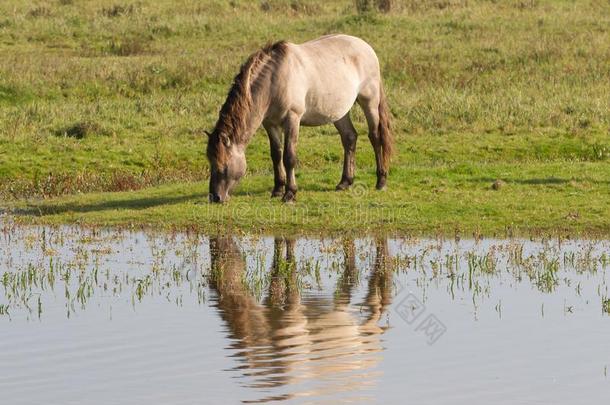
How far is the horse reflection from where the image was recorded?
9984mm

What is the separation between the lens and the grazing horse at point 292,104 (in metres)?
18.5

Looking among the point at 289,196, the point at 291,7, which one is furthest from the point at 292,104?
the point at 291,7

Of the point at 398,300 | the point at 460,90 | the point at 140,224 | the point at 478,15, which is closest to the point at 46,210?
the point at 140,224

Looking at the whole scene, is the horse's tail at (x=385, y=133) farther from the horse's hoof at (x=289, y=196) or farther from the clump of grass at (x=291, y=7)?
the clump of grass at (x=291, y=7)

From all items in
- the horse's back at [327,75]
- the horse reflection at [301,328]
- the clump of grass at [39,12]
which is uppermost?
the clump of grass at [39,12]

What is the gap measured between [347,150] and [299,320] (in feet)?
28.4

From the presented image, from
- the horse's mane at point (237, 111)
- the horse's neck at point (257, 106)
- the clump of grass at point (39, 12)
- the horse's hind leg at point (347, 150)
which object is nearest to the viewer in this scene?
the horse's mane at point (237, 111)

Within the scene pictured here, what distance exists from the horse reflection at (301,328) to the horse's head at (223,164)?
2985mm

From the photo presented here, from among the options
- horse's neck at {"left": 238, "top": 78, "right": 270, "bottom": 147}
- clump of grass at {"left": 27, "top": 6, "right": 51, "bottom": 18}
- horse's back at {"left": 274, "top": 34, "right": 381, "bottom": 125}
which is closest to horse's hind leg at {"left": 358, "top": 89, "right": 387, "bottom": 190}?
horse's back at {"left": 274, "top": 34, "right": 381, "bottom": 125}

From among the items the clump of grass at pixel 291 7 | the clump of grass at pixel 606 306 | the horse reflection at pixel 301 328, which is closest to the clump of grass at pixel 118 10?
the clump of grass at pixel 291 7

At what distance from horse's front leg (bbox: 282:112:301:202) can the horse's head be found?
0.72 metres

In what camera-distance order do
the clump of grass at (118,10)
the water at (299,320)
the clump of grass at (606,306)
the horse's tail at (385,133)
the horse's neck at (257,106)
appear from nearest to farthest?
the water at (299,320) < the clump of grass at (606,306) < the horse's neck at (257,106) < the horse's tail at (385,133) < the clump of grass at (118,10)

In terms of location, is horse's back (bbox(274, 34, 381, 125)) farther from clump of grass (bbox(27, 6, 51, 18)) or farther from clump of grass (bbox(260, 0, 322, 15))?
clump of grass (bbox(260, 0, 322, 15))

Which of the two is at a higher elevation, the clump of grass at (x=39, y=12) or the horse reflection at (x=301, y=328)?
the clump of grass at (x=39, y=12)
